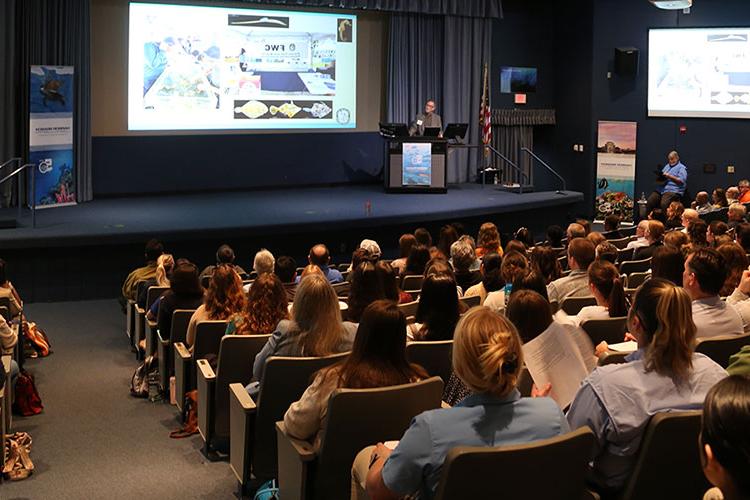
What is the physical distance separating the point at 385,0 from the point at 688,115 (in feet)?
17.4

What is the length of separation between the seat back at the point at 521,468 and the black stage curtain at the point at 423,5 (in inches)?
456

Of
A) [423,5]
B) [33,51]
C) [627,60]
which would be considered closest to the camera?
[33,51]

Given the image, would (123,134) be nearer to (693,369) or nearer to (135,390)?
(135,390)

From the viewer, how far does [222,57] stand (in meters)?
13.2

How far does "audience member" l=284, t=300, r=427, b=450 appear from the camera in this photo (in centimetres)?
314

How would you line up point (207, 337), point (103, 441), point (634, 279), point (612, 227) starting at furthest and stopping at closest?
point (612, 227), point (634, 279), point (103, 441), point (207, 337)

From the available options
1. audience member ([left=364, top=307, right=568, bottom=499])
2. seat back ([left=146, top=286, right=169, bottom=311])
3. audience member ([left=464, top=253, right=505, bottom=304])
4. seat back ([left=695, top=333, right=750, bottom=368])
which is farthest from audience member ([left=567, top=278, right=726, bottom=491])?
→ seat back ([left=146, top=286, right=169, bottom=311])

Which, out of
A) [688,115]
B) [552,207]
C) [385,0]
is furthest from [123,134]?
[688,115]

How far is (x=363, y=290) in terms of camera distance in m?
4.53

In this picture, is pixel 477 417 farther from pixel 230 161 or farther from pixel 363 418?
pixel 230 161

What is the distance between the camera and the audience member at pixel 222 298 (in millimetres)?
5305

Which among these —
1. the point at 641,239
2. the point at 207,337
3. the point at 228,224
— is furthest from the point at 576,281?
the point at 228,224

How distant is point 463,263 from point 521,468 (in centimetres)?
371

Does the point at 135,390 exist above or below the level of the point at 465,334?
below
